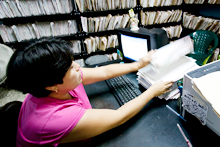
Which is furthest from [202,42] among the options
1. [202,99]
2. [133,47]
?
[202,99]

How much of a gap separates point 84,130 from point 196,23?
307cm

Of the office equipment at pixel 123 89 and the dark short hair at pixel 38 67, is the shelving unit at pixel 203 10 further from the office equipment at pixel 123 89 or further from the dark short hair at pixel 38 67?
the dark short hair at pixel 38 67

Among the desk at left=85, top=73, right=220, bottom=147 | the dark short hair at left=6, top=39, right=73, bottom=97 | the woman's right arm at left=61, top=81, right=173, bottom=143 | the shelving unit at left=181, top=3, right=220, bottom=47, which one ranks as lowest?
the desk at left=85, top=73, right=220, bottom=147

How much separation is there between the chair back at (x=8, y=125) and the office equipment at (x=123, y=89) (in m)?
0.63

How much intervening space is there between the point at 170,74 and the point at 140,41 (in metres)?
0.40

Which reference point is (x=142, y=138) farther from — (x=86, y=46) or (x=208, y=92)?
(x=86, y=46)

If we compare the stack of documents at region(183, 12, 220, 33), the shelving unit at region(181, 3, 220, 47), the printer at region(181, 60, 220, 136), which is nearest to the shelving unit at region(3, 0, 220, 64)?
the shelving unit at region(181, 3, 220, 47)

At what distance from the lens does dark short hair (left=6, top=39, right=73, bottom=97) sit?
1.69 ft

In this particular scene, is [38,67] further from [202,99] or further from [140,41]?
[140,41]

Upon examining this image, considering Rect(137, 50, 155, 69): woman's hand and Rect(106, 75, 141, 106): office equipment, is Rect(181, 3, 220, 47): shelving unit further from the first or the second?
Rect(106, 75, 141, 106): office equipment

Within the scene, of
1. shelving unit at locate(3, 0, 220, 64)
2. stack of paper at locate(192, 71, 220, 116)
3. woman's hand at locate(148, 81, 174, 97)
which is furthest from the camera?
shelving unit at locate(3, 0, 220, 64)

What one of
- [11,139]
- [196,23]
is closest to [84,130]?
[11,139]

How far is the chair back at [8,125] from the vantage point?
2.15ft

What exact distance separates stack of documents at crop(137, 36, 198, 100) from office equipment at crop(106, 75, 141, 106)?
0.10 m
